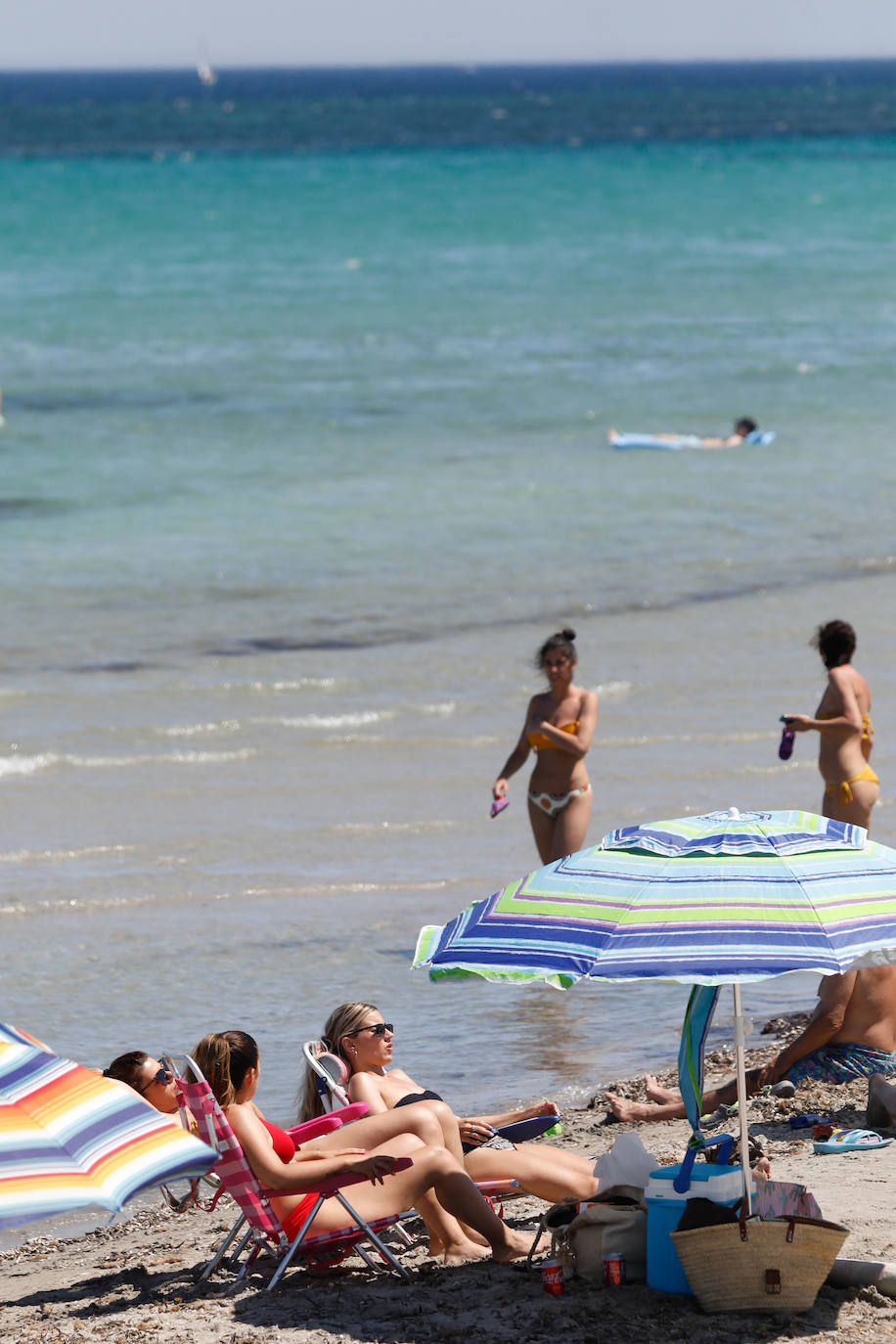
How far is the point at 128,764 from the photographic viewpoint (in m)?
11.6

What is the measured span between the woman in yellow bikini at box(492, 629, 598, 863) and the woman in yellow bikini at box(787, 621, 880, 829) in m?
1.04

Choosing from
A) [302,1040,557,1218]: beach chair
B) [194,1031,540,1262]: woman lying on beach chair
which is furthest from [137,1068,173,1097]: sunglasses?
[302,1040,557,1218]: beach chair

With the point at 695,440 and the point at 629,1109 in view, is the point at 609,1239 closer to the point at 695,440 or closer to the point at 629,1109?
the point at 629,1109

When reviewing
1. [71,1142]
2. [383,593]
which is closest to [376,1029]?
[71,1142]

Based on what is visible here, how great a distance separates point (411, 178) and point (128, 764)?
6535 centimetres

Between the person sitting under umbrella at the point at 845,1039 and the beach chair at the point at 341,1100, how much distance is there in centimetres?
81

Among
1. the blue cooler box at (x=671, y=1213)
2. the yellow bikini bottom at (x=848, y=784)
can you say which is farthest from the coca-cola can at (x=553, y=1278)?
the yellow bikini bottom at (x=848, y=784)

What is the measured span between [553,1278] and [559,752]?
3.96 meters

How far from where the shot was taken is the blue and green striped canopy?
4473mm

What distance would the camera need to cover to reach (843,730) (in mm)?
8352

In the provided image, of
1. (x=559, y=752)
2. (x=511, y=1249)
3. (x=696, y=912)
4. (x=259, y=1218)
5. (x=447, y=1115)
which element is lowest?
(x=511, y=1249)

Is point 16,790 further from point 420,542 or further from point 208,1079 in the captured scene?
point 420,542

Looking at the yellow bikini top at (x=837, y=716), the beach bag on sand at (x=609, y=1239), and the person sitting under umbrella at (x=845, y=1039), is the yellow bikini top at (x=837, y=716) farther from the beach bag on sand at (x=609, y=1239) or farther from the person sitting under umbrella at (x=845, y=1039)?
the beach bag on sand at (x=609, y=1239)

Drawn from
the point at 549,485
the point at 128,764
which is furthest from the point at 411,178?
the point at 128,764
